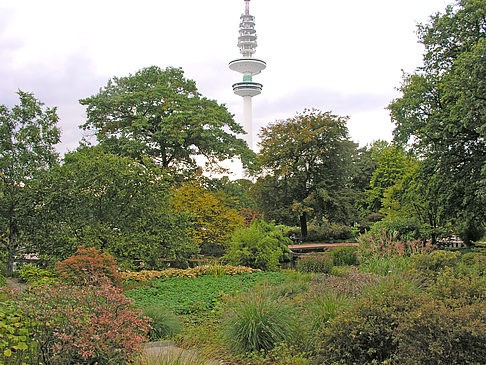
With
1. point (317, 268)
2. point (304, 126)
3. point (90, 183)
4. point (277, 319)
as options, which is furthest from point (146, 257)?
point (304, 126)

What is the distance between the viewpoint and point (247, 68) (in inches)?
3319

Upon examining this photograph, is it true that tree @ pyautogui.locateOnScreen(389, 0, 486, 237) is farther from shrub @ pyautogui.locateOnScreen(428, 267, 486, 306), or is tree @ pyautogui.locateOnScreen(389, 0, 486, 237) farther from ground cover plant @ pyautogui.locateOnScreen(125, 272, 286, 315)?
shrub @ pyautogui.locateOnScreen(428, 267, 486, 306)

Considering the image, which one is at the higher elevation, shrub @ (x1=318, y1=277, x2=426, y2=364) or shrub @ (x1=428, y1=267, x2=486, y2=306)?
shrub @ (x1=428, y1=267, x2=486, y2=306)

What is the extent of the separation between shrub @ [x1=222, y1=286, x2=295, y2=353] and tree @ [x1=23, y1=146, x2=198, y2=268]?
7.92m

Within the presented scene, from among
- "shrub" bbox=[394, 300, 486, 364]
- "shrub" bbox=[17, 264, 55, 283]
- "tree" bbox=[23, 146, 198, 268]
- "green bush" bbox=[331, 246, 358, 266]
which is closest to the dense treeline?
"tree" bbox=[23, 146, 198, 268]

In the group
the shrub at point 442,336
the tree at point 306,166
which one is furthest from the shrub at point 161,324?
the tree at point 306,166

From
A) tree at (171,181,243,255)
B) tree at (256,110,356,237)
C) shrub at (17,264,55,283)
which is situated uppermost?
tree at (256,110,356,237)

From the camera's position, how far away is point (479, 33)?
1585 cm

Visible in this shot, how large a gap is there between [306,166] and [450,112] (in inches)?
658

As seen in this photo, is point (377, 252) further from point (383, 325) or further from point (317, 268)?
point (383, 325)

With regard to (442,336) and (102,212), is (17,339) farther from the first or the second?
(102,212)

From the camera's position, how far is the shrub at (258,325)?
17.4 feet

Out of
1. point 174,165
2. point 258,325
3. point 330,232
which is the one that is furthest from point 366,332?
point 330,232

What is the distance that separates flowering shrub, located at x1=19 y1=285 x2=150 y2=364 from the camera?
386cm
